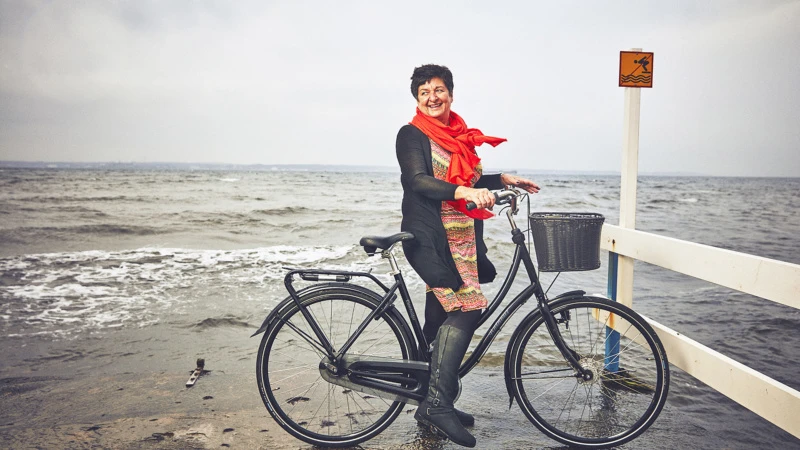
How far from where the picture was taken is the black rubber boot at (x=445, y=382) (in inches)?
109

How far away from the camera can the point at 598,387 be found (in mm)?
3746

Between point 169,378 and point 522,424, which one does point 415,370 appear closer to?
point 522,424

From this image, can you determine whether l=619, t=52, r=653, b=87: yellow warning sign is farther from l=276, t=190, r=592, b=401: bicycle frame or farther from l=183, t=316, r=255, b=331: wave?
l=183, t=316, r=255, b=331: wave

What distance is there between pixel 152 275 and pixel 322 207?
53.0ft

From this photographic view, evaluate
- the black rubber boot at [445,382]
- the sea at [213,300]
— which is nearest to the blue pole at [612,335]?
the sea at [213,300]

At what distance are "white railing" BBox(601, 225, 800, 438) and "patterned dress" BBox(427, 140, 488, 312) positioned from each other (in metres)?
1.25

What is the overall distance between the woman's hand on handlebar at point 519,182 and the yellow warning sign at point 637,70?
1.05 metres

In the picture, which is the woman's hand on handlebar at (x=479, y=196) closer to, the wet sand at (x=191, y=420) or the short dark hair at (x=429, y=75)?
the short dark hair at (x=429, y=75)

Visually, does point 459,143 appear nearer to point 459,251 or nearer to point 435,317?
point 459,251

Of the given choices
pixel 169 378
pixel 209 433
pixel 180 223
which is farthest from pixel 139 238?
pixel 209 433

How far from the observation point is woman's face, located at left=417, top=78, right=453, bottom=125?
2879 mm

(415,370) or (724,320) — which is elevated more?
(415,370)

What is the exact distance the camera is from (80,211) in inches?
815

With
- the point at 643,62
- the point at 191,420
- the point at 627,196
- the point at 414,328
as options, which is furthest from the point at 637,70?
the point at 191,420
